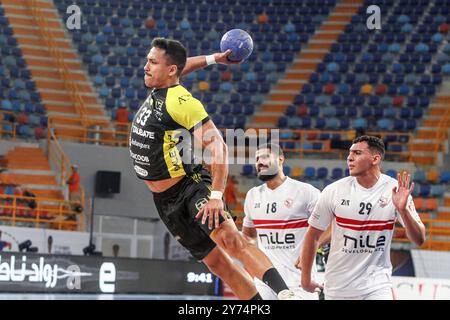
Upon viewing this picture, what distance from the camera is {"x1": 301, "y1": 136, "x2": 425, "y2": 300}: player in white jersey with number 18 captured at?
6527 mm

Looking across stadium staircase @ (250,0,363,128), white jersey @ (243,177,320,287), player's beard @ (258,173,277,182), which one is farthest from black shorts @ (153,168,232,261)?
stadium staircase @ (250,0,363,128)

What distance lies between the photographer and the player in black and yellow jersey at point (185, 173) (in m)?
6.12

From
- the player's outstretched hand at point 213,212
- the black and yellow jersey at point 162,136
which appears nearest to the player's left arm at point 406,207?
the player's outstretched hand at point 213,212

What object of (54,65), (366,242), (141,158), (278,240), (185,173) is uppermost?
(54,65)

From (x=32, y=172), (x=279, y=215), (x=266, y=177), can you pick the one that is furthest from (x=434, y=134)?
(x=279, y=215)

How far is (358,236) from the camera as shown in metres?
6.55

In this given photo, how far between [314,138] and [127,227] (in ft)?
21.2

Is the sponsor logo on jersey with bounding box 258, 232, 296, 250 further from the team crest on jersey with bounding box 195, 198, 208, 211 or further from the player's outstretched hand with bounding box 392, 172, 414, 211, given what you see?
the player's outstretched hand with bounding box 392, 172, 414, 211

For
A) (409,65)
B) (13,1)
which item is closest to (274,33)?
(409,65)

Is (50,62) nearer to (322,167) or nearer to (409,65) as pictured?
(322,167)

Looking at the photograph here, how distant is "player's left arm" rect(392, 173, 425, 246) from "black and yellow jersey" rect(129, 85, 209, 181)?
1.65m

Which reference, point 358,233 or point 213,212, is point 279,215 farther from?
point 213,212

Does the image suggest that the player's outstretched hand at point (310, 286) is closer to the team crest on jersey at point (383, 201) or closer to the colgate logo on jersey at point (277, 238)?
the team crest on jersey at point (383, 201)

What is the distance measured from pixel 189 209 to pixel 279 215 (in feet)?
7.77
